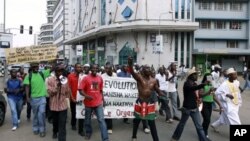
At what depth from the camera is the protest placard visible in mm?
12375

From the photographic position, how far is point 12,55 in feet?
42.7

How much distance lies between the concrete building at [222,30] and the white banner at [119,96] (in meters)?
46.2

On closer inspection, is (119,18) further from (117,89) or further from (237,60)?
(117,89)

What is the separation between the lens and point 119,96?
11.2 metres

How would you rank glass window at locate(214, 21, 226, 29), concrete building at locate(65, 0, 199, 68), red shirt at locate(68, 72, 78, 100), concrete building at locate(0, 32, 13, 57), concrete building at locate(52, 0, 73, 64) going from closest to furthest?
red shirt at locate(68, 72, 78, 100), concrete building at locate(0, 32, 13, 57), concrete building at locate(65, 0, 199, 68), glass window at locate(214, 21, 226, 29), concrete building at locate(52, 0, 73, 64)

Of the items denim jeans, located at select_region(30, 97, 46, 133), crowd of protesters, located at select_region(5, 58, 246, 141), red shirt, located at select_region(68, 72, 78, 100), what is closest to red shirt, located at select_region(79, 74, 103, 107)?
crowd of protesters, located at select_region(5, 58, 246, 141)

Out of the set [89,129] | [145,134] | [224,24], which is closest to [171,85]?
[145,134]

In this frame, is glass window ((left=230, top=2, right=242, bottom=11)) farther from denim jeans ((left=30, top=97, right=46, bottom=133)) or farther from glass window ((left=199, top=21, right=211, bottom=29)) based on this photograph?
denim jeans ((left=30, top=97, right=46, bottom=133))

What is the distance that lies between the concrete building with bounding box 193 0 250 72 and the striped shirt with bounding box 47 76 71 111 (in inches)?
1925

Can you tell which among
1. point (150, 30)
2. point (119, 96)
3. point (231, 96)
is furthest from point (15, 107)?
point (150, 30)

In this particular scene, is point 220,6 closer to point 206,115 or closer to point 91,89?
point 206,115

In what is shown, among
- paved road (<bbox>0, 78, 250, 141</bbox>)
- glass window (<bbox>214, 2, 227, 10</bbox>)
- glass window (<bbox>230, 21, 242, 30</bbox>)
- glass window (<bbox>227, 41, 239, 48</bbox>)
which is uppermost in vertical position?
glass window (<bbox>214, 2, 227, 10</bbox>)

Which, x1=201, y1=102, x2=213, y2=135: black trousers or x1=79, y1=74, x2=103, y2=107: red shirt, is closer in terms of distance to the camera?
x1=79, y1=74, x2=103, y2=107: red shirt

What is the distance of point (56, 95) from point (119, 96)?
106 inches
